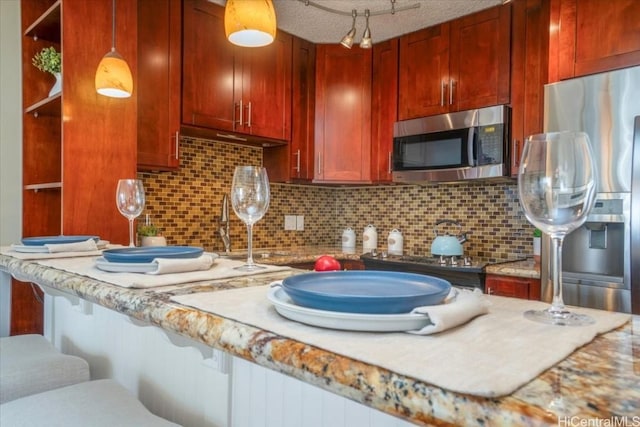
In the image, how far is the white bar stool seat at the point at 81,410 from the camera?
90cm

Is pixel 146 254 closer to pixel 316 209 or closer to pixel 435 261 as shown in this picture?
pixel 435 261

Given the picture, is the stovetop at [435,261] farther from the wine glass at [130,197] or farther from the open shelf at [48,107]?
the open shelf at [48,107]

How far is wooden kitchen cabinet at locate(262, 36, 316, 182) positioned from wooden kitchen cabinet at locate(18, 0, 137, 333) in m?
1.19

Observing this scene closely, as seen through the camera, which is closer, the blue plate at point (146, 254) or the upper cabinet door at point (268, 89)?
the blue plate at point (146, 254)

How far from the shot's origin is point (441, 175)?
8.90 feet

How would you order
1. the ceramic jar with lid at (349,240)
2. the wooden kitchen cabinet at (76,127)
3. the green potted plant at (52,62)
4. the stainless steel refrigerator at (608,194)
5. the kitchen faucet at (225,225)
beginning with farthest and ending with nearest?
1. the ceramic jar with lid at (349,240)
2. the kitchen faucet at (225,225)
3. the green potted plant at (52,62)
4. the wooden kitchen cabinet at (76,127)
5. the stainless steel refrigerator at (608,194)

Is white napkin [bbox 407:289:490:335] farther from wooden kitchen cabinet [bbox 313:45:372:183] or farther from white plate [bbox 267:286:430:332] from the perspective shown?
wooden kitchen cabinet [bbox 313:45:372:183]

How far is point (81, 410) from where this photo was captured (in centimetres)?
95

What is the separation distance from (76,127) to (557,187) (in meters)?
2.01

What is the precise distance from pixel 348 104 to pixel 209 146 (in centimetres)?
105

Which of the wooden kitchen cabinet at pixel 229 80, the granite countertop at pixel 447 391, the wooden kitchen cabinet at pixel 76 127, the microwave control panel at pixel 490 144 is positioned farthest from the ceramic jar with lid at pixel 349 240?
the granite countertop at pixel 447 391

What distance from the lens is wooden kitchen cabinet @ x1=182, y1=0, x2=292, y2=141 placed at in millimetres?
2518

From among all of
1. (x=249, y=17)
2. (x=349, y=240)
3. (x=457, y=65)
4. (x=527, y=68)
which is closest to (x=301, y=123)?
(x=349, y=240)

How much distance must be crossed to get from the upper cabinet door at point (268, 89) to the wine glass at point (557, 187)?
2.35 m
